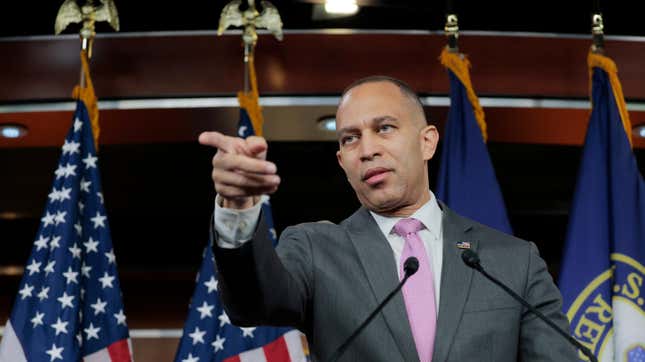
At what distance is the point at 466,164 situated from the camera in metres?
3.15

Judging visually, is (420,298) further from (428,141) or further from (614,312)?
(614,312)

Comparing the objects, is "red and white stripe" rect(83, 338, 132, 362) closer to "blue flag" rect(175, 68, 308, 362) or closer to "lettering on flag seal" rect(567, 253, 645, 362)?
"blue flag" rect(175, 68, 308, 362)

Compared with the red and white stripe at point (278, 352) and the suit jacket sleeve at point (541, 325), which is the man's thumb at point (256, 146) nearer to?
the suit jacket sleeve at point (541, 325)

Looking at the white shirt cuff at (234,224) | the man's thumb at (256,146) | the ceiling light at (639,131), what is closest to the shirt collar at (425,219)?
the white shirt cuff at (234,224)

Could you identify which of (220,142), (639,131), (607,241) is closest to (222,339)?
(607,241)

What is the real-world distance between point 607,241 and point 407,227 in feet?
5.51

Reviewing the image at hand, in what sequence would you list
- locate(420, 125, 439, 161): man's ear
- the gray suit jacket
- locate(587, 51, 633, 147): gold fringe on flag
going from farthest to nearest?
locate(587, 51, 633, 147): gold fringe on flag
locate(420, 125, 439, 161): man's ear
the gray suit jacket

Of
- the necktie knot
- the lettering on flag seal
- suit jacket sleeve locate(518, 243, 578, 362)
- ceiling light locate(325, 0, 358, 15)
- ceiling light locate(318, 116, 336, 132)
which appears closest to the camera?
suit jacket sleeve locate(518, 243, 578, 362)

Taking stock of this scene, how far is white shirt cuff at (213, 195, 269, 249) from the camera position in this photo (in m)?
1.26

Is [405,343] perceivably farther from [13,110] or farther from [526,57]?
[13,110]

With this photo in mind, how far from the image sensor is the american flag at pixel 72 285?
2951mm

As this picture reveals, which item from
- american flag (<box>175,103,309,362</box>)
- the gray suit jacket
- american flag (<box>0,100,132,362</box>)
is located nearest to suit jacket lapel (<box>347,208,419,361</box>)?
the gray suit jacket

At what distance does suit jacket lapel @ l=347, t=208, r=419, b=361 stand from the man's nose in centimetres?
15

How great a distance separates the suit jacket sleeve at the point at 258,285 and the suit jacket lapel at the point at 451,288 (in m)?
0.27
